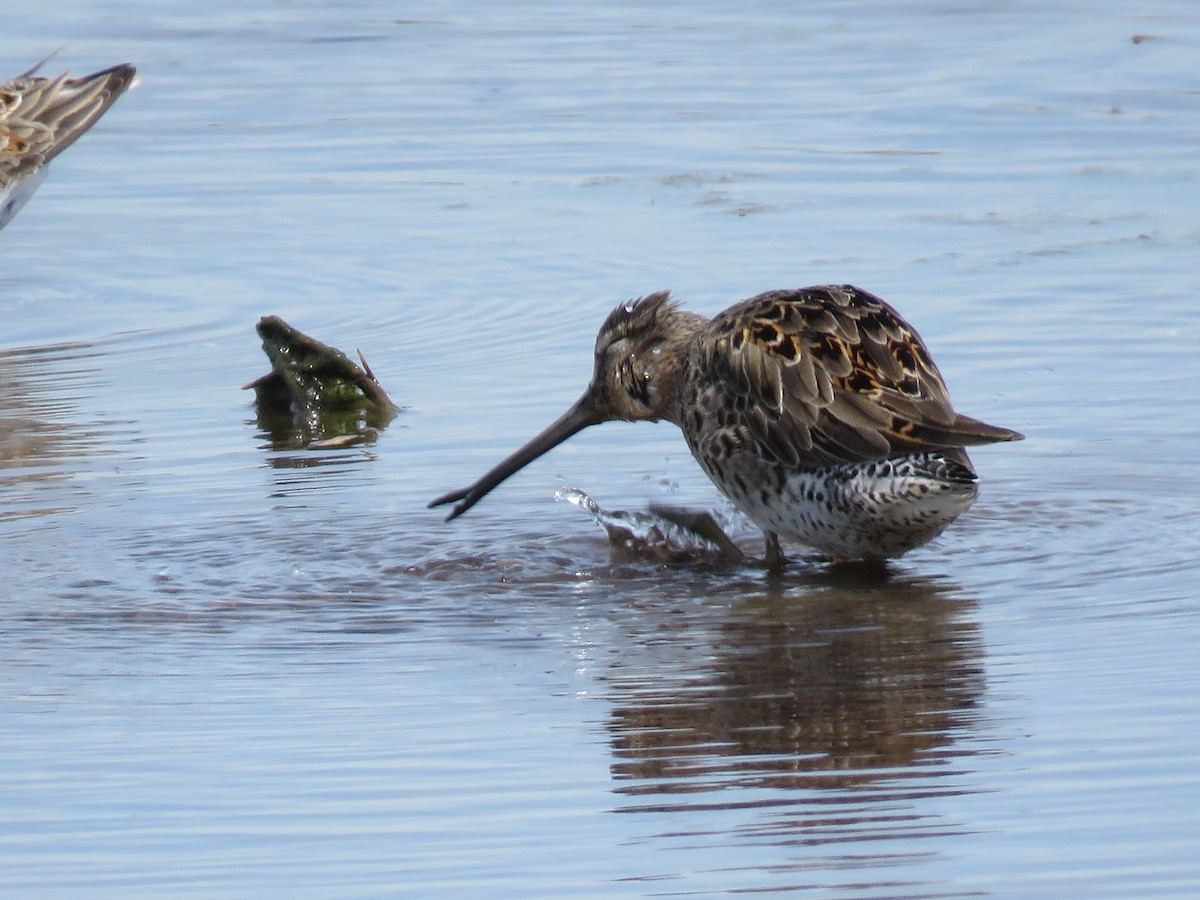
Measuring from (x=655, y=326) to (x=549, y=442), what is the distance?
51 cm

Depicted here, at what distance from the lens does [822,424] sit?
22.1 feet

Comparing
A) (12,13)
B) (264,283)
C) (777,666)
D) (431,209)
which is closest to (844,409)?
(777,666)

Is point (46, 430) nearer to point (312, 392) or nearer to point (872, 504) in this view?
point (312, 392)

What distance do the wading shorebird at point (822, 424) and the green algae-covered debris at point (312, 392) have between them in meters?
1.32

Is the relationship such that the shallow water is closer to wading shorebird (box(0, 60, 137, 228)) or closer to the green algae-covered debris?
the green algae-covered debris

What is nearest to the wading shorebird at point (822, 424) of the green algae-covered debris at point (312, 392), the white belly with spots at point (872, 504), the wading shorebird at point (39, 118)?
the white belly with spots at point (872, 504)

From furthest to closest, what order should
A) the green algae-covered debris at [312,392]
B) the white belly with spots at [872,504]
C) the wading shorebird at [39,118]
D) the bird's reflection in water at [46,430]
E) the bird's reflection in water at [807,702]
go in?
the wading shorebird at [39,118]
the green algae-covered debris at [312,392]
the bird's reflection in water at [46,430]
the white belly with spots at [872,504]
the bird's reflection in water at [807,702]

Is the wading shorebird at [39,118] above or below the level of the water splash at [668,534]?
above

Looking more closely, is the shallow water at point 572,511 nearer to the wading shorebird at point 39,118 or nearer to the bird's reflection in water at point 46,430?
the bird's reflection in water at point 46,430

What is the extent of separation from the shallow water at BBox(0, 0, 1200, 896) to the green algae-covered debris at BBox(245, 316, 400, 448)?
0.13 metres

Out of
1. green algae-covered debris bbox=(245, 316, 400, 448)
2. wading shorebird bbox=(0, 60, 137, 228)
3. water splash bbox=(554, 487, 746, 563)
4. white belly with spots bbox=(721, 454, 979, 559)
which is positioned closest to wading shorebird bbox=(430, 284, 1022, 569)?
white belly with spots bbox=(721, 454, 979, 559)

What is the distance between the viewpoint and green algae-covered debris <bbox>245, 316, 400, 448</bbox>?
8.69m

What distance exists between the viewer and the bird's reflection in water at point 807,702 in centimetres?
492

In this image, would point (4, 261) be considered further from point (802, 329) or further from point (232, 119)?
point (802, 329)
